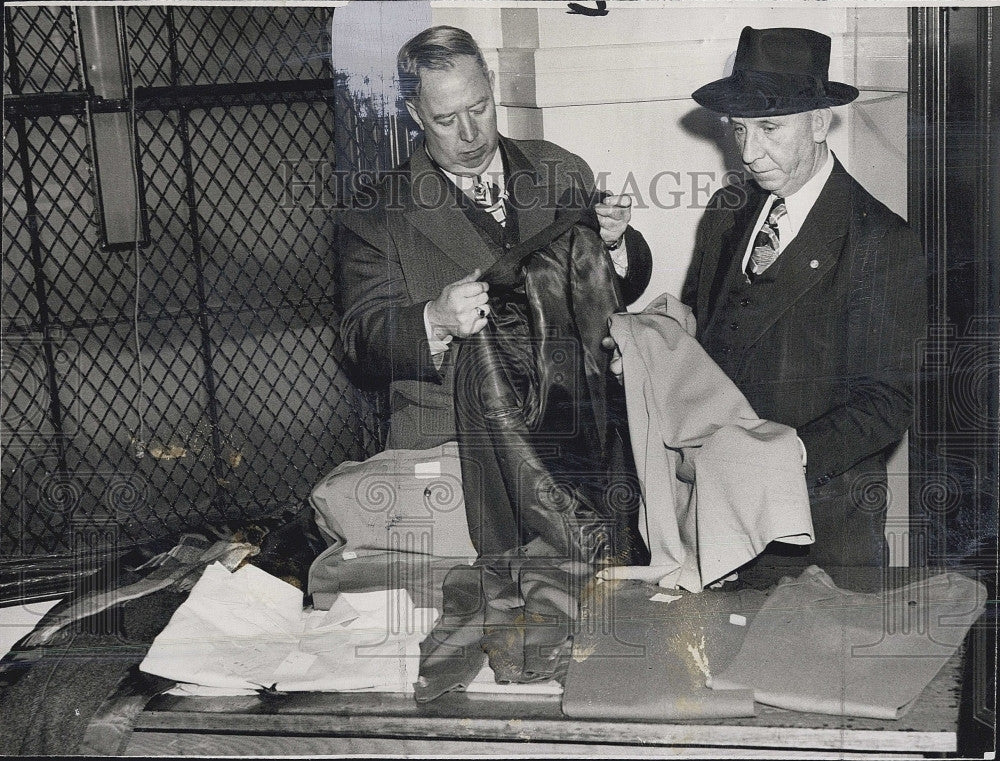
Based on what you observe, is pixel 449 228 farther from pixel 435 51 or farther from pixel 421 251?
pixel 435 51

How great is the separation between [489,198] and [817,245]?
4.25ft

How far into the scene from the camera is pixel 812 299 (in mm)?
4160

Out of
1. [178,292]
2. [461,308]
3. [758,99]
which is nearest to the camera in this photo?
[758,99]

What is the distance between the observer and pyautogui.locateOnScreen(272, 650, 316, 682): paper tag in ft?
13.5

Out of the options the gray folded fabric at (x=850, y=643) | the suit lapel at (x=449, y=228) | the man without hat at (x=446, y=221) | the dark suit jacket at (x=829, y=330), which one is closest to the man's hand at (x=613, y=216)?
the man without hat at (x=446, y=221)

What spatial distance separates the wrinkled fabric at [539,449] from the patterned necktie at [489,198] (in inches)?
6.6

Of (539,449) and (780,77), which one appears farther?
(539,449)

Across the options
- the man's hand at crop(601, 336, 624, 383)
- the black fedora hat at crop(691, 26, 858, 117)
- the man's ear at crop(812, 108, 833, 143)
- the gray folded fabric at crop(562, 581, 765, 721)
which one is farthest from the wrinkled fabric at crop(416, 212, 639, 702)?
the man's ear at crop(812, 108, 833, 143)

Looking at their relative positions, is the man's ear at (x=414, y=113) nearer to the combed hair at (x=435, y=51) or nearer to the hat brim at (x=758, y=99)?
the combed hair at (x=435, y=51)

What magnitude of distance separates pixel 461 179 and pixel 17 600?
2.64 meters

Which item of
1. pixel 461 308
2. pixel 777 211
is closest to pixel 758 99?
pixel 777 211

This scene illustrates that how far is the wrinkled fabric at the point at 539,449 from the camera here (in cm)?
424

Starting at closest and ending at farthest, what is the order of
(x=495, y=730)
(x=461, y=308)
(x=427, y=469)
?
(x=495, y=730) < (x=461, y=308) < (x=427, y=469)

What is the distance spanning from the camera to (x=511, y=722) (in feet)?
12.9
